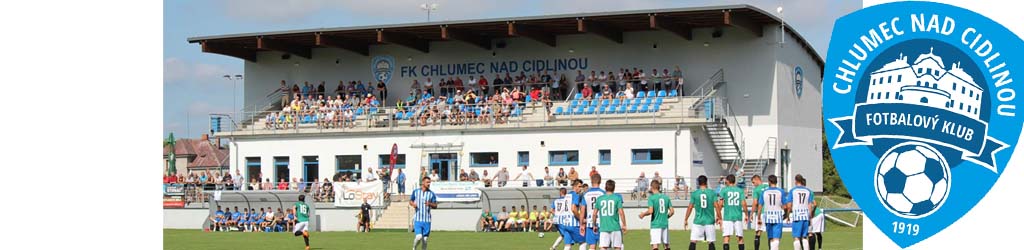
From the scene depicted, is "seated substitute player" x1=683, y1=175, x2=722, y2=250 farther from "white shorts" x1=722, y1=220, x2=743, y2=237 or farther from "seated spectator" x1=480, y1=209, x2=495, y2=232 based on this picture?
"seated spectator" x1=480, y1=209, x2=495, y2=232

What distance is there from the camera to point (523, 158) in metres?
40.8

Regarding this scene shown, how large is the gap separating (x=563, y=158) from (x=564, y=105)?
6.12ft

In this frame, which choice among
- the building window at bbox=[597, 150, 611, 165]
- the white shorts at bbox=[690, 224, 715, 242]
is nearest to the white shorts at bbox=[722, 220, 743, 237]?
the white shorts at bbox=[690, 224, 715, 242]

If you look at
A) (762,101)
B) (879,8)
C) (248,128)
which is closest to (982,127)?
(879,8)

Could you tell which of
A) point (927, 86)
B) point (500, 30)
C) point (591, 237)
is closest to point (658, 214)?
point (591, 237)

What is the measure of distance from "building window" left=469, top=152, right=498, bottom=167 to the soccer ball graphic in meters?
25.3

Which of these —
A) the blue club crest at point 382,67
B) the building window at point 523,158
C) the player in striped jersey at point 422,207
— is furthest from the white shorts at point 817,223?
the blue club crest at point 382,67

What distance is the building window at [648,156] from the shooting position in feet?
128

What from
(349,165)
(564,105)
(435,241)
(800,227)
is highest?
(564,105)

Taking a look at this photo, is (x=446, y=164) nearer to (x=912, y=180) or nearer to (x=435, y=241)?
(x=435, y=241)

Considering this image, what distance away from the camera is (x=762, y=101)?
4056 cm
